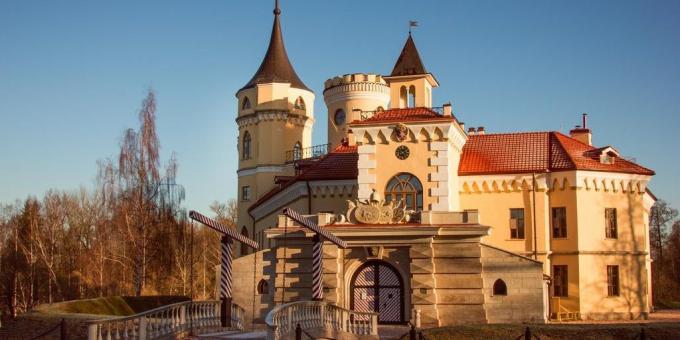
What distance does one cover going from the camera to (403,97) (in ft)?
122

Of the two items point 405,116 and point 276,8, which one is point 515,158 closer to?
point 405,116

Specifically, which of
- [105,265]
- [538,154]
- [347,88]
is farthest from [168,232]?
[538,154]

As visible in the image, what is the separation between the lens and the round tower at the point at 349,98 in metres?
49.4

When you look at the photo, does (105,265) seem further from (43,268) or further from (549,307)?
(549,307)

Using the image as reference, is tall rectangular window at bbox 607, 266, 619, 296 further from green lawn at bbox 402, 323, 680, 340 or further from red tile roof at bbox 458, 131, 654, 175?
green lawn at bbox 402, 323, 680, 340

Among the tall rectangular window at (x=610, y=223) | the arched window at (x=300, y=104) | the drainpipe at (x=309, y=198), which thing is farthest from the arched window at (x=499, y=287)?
the arched window at (x=300, y=104)

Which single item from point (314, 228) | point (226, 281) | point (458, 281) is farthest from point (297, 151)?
point (226, 281)

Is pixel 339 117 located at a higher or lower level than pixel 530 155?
higher

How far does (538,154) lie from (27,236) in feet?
115

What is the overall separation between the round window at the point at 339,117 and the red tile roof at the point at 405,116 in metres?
16.0

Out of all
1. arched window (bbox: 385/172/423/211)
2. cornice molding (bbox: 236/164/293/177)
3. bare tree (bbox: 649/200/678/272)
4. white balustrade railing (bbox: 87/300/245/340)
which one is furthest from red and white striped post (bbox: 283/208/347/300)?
bare tree (bbox: 649/200/678/272)

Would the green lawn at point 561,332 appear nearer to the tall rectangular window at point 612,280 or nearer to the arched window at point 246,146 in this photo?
the tall rectangular window at point 612,280

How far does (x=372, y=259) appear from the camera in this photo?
3020 centimetres

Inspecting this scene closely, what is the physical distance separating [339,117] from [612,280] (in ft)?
68.9
